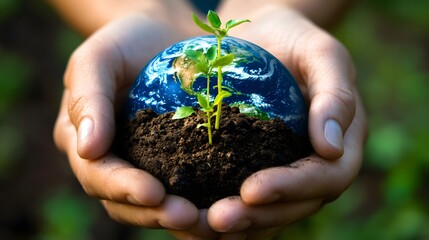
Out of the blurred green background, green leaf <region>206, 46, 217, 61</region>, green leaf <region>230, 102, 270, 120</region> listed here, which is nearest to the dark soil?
green leaf <region>230, 102, 270, 120</region>

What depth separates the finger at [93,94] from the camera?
1.61 metres

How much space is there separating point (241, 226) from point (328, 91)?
0.46 meters

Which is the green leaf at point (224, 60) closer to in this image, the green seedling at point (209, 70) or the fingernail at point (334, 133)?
the green seedling at point (209, 70)

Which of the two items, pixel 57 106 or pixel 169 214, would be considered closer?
pixel 169 214

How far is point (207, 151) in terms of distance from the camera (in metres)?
1.55

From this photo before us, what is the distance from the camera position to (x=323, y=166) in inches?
63.1

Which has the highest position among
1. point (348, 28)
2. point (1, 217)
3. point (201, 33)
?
point (201, 33)

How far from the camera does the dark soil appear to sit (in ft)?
4.98

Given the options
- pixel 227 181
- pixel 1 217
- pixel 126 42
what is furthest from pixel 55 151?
pixel 227 181

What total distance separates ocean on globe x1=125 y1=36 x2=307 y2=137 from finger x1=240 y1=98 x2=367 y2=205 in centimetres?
13

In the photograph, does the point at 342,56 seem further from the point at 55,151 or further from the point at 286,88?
the point at 55,151

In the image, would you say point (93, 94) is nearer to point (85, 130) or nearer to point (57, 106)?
point (85, 130)

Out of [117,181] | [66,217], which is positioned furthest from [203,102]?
[66,217]

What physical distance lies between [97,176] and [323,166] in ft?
1.81
